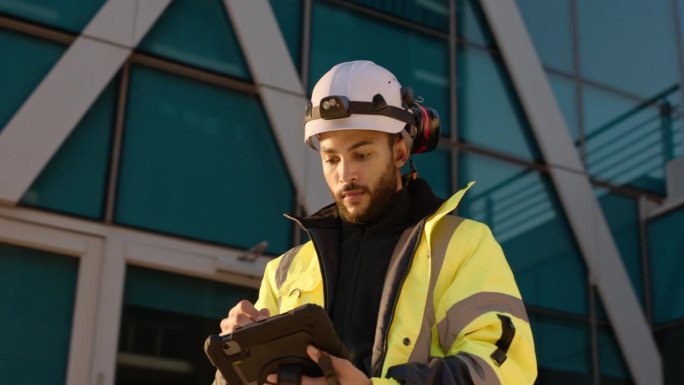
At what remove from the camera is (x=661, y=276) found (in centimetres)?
1070

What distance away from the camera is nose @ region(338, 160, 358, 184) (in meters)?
3.32

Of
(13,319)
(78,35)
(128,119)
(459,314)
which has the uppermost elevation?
(78,35)

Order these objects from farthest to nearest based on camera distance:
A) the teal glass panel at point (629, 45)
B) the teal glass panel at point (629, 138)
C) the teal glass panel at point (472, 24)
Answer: the teal glass panel at point (629, 45)
the teal glass panel at point (629, 138)
the teal glass panel at point (472, 24)

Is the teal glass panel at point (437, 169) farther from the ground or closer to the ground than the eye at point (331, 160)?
farther from the ground

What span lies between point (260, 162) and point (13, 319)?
2274mm

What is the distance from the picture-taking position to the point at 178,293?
7.88 m

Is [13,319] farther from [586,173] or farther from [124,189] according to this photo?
[586,173]

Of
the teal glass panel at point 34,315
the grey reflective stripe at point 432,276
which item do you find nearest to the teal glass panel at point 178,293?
the teal glass panel at point 34,315

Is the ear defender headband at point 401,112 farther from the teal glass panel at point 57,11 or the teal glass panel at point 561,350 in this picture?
the teal glass panel at point 561,350

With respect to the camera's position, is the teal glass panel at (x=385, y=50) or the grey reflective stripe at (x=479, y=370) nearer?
the grey reflective stripe at (x=479, y=370)

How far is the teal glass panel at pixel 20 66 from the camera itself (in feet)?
25.0

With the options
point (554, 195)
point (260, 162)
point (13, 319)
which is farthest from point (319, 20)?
point (13, 319)

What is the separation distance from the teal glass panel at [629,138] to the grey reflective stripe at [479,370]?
7840 millimetres

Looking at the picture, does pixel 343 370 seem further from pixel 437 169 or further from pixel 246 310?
pixel 437 169
